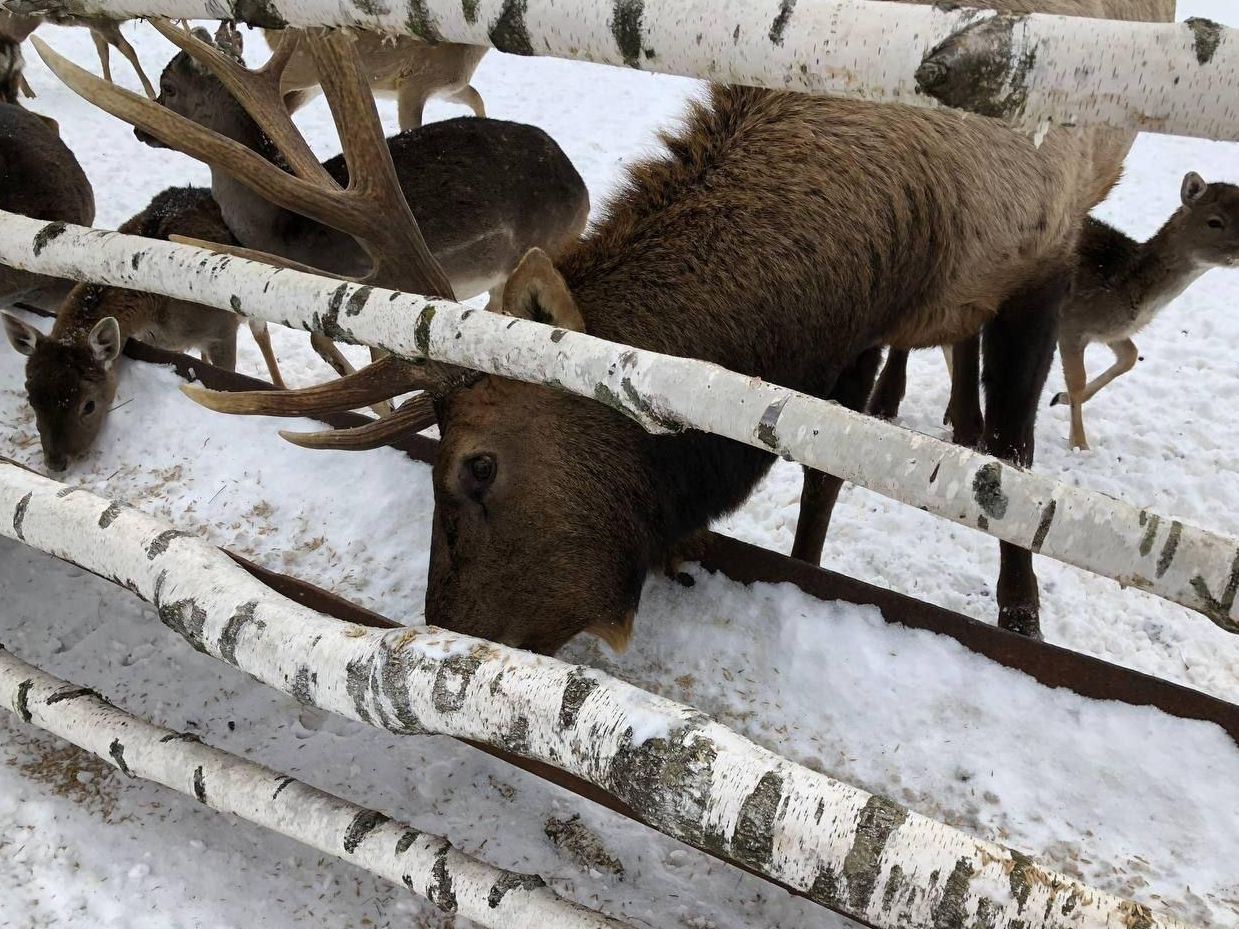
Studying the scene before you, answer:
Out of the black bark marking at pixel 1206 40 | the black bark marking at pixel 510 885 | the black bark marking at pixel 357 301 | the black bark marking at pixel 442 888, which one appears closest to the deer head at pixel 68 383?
the black bark marking at pixel 357 301

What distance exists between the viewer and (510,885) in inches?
82.0

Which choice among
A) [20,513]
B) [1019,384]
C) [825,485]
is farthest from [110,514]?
[1019,384]

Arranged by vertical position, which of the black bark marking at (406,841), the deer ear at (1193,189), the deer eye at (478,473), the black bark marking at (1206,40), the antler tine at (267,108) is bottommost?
the black bark marking at (406,841)

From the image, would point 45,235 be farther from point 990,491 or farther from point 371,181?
point 990,491

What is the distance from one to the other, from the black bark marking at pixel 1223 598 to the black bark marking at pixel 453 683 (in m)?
1.33

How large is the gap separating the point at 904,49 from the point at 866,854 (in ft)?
4.37

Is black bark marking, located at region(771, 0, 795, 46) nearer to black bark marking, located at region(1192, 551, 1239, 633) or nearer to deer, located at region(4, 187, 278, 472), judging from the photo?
black bark marking, located at region(1192, 551, 1239, 633)

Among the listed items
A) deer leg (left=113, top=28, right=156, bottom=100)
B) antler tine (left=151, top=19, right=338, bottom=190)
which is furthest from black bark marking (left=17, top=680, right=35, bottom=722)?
deer leg (left=113, top=28, right=156, bottom=100)

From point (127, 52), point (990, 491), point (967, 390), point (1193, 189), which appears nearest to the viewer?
point (990, 491)

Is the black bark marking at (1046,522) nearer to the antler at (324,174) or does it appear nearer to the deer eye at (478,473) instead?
the deer eye at (478,473)

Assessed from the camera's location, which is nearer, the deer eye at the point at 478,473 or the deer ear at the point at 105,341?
the deer eye at the point at 478,473

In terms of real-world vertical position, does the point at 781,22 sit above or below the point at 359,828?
above

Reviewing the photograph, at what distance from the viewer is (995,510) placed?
5.26 ft

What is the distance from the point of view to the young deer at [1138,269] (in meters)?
5.53
